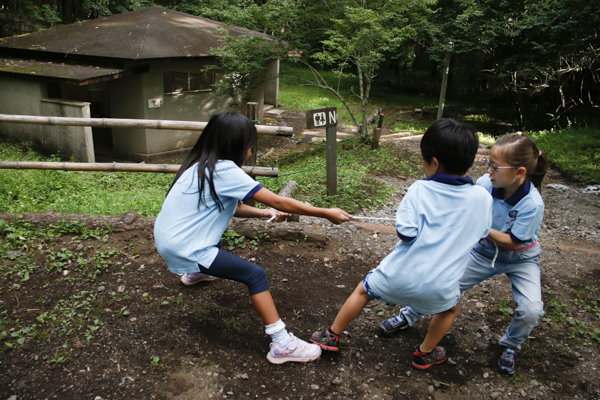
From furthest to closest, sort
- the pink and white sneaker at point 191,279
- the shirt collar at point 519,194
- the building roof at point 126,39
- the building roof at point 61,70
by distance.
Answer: the building roof at point 126,39, the building roof at point 61,70, the pink and white sneaker at point 191,279, the shirt collar at point 519,194

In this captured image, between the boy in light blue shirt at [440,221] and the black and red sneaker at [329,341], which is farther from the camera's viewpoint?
the black and red sneaker at [329,341]

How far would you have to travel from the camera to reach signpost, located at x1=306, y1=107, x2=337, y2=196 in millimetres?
5438

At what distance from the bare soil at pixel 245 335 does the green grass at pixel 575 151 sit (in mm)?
4961

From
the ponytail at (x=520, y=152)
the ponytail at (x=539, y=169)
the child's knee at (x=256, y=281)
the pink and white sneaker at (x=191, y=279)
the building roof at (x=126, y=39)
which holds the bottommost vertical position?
the pink and white sneaker at (x=191, y=279)

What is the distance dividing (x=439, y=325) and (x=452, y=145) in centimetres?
108

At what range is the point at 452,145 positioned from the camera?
201 centimetres

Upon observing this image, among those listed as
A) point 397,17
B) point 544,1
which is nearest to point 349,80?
point 544,1

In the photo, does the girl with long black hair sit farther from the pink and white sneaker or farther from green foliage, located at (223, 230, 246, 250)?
green foliage, located at (223, 230, 246, 250)

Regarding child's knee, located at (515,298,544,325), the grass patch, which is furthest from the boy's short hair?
the grass patch

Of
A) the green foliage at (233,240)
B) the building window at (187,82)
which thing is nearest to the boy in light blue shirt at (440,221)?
the green foliage at (233,240)

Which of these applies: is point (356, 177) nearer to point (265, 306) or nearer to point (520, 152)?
point (520, 152)

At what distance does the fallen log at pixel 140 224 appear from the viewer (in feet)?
12.4

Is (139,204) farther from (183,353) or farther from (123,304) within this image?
(183,353)

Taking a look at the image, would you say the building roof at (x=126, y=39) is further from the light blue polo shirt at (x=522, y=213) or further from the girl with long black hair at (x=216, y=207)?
the light blue polo shirt at (x=522, y=213)
